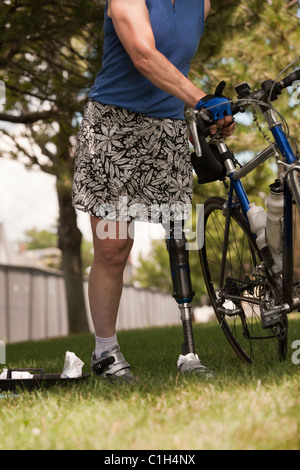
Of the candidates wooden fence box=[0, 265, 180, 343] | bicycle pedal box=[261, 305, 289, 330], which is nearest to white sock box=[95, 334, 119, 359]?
bicycle pedal box=[261, 305, 289, 330]

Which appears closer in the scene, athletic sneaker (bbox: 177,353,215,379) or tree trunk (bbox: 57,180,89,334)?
athletic sneaker (bbox: 177,353,215,379)

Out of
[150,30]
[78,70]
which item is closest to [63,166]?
[78,70]

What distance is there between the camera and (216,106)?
103 inches

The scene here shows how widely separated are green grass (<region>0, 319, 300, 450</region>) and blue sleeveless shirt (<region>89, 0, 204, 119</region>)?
1.24 m

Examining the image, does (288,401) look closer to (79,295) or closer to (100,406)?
(100,406)

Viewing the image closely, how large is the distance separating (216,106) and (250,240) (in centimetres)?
70

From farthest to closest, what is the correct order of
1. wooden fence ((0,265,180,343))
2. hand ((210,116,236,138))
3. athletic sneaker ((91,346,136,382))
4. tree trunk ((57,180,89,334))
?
1. wooden fence ((0,265,180,343))
2. tree trunk ((57,180,89,334))
3. athletic sneaker ((91,346,136,382))
4. hand ((210,116,236,138))

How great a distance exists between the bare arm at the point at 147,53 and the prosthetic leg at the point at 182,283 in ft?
2.28

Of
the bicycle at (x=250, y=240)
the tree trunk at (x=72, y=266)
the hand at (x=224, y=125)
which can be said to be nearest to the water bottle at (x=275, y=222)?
the bicycle at (x=250, y=240)

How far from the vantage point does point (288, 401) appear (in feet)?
6.57

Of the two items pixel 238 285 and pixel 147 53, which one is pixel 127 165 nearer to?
pixel 147 53

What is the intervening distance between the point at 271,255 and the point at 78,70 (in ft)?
18.4

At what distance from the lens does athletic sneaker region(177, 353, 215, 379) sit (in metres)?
2.74

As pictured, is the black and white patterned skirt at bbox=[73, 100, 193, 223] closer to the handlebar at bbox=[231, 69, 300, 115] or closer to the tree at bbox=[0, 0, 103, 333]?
the handlebar at bbox=[231, 69, 300, 115]
